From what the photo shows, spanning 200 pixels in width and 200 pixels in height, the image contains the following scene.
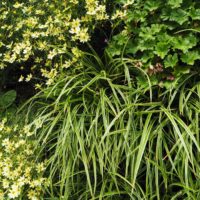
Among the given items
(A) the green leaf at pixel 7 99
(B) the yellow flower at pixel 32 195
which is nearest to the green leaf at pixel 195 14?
(B) the yellow flower at pixel 32 195

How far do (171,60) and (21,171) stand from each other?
46.0 inches

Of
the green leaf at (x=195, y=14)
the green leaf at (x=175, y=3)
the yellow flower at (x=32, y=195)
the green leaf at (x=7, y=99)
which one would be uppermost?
the green leaf at (x=175, y=3)

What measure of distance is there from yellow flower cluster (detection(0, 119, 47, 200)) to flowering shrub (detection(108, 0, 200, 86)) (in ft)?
2.99

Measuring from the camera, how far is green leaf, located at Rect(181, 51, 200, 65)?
2588mm

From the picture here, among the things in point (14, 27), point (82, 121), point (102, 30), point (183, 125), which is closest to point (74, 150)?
point (82, 121)

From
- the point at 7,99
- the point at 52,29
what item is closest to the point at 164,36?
the point at 52,29

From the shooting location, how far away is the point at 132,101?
2693 millimetres

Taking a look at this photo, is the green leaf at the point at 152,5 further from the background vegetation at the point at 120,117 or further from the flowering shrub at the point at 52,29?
the flowering shrub at the point at 52,29

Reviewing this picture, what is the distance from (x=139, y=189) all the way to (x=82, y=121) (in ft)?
1.79

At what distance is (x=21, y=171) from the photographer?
2617 mm

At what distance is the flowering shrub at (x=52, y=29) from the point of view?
2836 millimetres

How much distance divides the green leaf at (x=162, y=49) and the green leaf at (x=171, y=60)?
0.16ft

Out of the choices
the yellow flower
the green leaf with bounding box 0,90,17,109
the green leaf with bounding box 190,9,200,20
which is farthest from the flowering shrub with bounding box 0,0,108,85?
the yellow flower

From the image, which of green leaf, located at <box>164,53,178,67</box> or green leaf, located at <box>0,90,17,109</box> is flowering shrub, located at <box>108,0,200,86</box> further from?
green leaf, located at <box>0,90,17,109</box>
